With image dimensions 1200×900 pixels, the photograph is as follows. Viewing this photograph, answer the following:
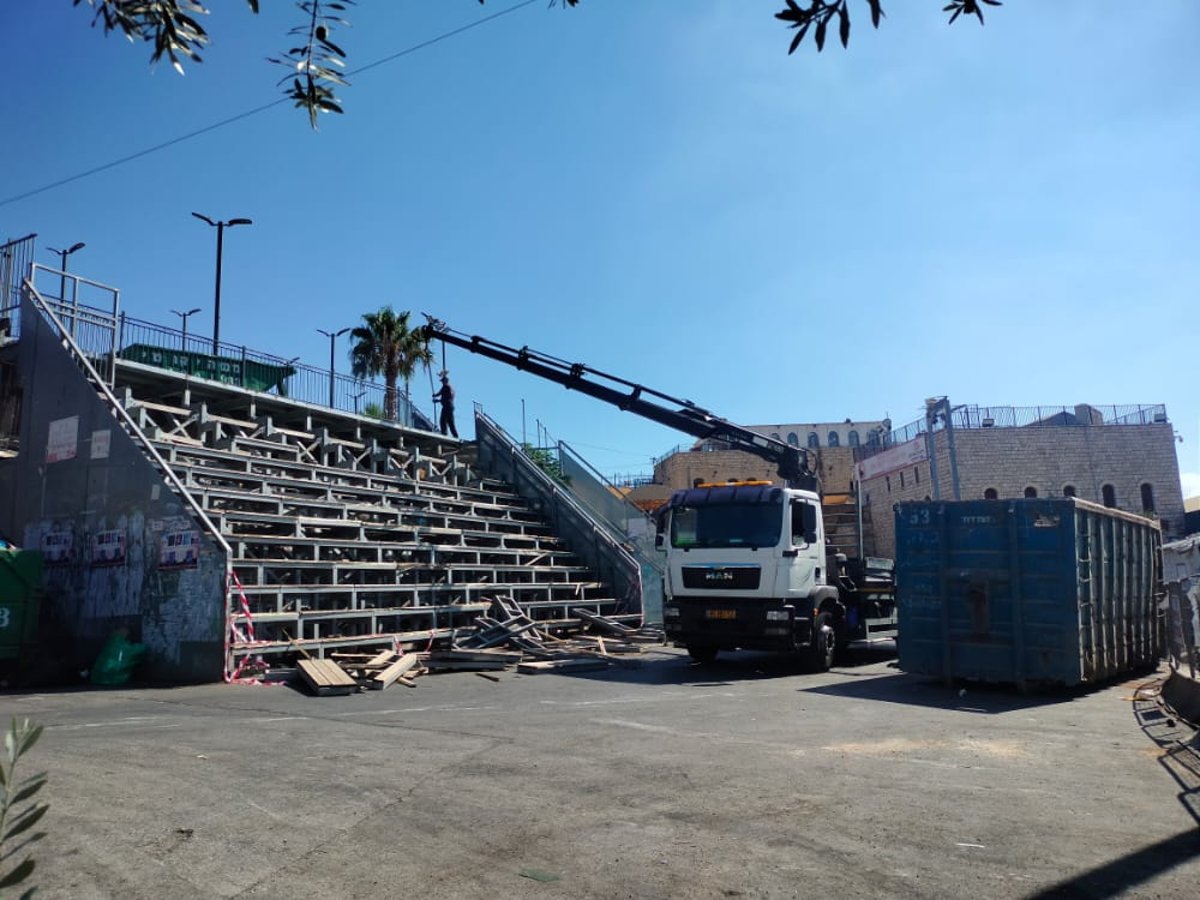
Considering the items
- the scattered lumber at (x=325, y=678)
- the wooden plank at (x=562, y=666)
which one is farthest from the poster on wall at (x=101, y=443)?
the wooden plank at (x=562, y=666)

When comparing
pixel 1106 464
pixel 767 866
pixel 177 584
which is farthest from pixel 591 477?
pixel 1106 464

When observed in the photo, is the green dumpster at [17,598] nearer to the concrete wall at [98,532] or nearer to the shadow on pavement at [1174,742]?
the concrete wall at [98,532]

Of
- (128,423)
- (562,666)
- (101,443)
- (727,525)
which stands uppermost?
(128,423)

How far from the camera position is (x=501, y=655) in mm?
14578

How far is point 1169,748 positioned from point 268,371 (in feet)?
65.5

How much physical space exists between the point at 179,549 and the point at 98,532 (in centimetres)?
219

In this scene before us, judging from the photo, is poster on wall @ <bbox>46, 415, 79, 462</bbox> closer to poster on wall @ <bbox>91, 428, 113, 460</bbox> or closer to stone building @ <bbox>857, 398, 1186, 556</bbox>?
poster on wall @ <bbox>91, 428, 113, 460</bbox>

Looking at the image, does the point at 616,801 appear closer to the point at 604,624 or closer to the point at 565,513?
the point at 604,624

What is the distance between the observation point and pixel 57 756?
6383 millimetres

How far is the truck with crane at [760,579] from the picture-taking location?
1297 cm

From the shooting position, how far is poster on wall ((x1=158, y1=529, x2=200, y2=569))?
12258mm

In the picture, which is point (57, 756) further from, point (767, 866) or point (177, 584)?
point (177, 584)

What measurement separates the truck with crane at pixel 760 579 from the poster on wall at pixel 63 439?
10000 mm

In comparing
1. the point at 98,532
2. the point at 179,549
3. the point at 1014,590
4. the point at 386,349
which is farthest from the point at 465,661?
the point at 386,349
